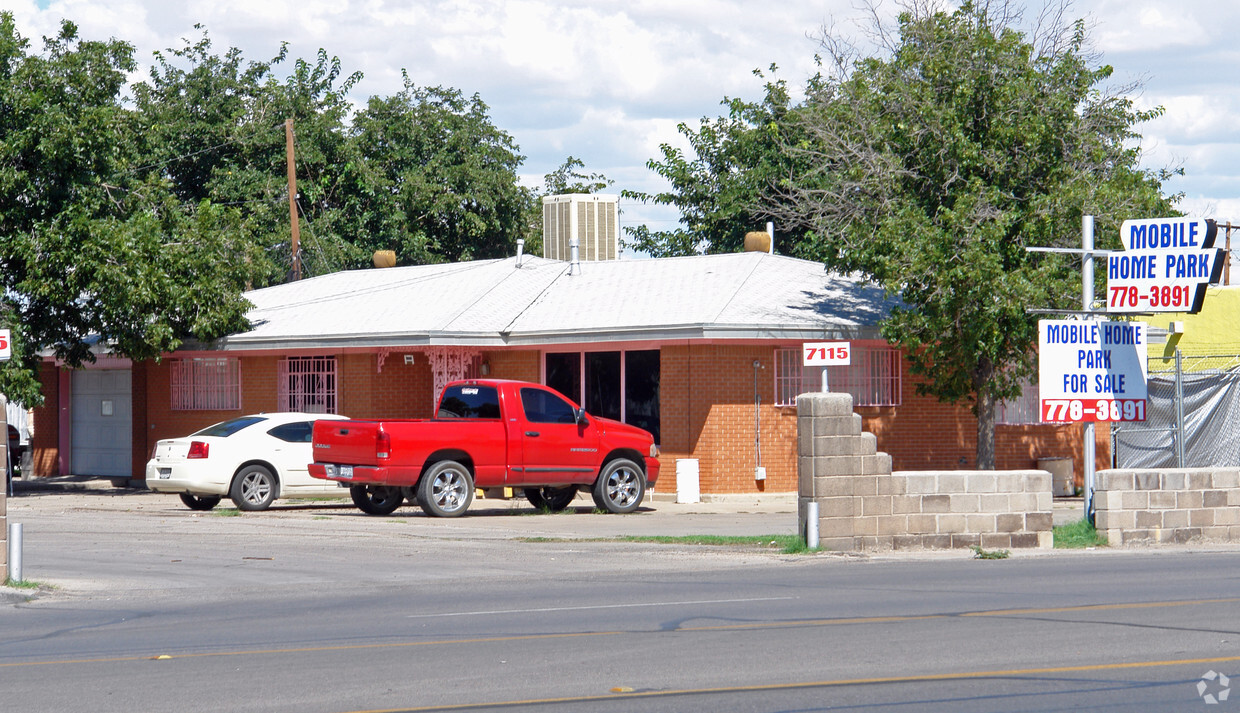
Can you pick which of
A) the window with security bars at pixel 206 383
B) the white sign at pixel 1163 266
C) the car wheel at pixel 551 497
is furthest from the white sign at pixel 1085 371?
the window with security bars at pixel 206 383

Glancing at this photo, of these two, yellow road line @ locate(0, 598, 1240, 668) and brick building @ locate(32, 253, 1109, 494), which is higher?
brick building @ locate(32, 253, 1109, 494)

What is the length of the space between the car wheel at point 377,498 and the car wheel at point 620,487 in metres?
3.06

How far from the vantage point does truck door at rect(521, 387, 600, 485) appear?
21.8 m

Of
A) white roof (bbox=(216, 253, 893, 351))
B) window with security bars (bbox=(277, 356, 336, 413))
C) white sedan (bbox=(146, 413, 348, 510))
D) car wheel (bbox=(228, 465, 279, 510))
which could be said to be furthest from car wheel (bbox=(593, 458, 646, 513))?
window with security bars (bbox=(277, 356, 336, 413))

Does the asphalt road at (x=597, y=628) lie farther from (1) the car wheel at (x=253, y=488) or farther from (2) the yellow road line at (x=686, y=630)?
(1) the car wheel at (x=253, y=488)

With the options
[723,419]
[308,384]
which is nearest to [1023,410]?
[723,419]

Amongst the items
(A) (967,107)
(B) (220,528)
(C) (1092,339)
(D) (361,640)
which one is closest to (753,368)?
(A) (967,107)

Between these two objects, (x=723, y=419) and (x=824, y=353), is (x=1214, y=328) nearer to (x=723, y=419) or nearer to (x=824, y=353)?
(x=723, y=419)

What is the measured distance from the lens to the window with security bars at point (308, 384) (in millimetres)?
28266

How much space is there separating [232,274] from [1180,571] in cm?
1885

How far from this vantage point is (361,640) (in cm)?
1008

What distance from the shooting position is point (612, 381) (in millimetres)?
26656

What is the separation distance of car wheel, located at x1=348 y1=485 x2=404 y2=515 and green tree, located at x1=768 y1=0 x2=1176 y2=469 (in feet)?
27.6

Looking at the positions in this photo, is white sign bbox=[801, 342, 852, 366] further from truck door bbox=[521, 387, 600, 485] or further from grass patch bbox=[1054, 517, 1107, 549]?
truck door bbox=[521, 387, 600, 485]
